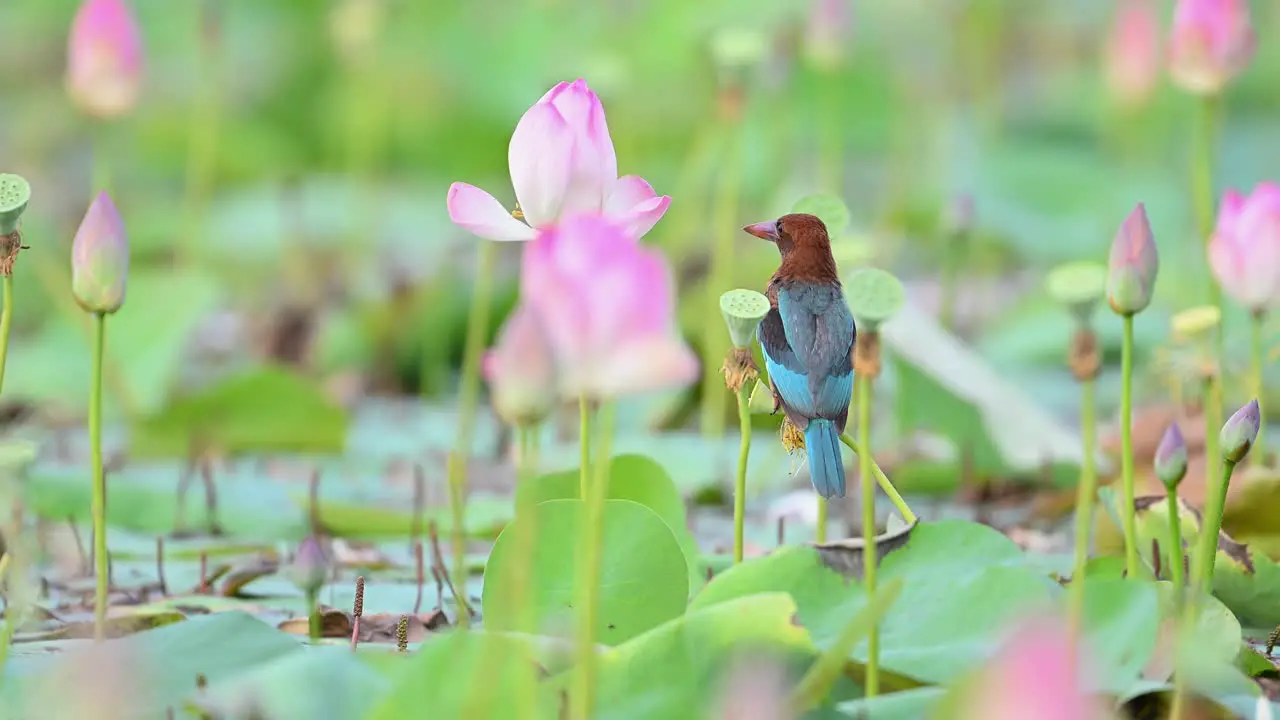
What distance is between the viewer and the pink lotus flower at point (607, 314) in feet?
2.15

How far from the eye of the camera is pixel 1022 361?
110 inches

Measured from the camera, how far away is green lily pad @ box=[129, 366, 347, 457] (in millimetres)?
2076

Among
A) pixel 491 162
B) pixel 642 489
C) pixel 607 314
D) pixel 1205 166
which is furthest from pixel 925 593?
pixel 491 162

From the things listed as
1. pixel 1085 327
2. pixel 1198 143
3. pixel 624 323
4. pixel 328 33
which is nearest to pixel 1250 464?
→ pixel 1198 143

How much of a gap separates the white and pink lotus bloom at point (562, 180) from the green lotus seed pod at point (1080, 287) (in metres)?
0.33

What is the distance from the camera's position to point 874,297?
92cm

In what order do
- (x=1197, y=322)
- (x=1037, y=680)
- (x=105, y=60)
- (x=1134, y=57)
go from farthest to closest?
1. (x=1134, y=57)
2. (x=105, y=60)
3. (x=1197, y=322)
4. (x=1037, y=680)

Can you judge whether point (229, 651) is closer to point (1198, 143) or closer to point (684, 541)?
point (684, 541)

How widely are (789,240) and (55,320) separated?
207 cm

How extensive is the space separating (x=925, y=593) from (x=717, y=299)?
A: 1241mm

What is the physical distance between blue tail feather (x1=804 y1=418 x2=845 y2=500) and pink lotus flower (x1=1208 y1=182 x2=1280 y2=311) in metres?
0.45

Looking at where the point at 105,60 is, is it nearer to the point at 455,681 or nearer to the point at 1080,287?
the point at 1080,287

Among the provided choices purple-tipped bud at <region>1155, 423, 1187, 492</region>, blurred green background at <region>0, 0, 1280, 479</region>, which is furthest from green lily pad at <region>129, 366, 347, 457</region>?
purple-tipped bud at <region>1155, 423, 1187, 492</region>

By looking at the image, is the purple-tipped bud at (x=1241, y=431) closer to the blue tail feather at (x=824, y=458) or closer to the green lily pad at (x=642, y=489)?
the blue tail feather at (x=824, y=458)
